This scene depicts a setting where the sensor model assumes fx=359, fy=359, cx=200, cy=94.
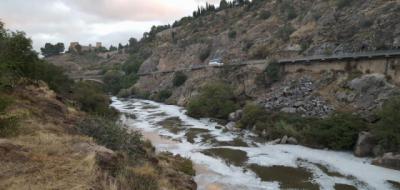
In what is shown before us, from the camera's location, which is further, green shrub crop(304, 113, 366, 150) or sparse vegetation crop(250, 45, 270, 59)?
sparse vegetation crop(250, 45, 270, 59)

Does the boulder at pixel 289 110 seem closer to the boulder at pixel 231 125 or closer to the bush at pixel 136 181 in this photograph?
the boulder at pixel 231 125

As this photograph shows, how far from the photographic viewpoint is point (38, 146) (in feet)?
42.9

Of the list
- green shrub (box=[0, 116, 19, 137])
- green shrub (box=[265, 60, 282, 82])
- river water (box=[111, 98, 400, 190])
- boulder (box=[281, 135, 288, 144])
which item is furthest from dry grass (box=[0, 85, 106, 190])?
green shrub (box=[265, 60, 282, 82])

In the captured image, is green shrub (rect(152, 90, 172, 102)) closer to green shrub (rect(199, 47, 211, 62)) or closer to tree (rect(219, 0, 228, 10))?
green shrub (rect(199, 47, 211, 62))

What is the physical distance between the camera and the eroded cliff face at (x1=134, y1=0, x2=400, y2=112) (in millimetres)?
50031

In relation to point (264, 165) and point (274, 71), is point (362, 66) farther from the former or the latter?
point (264, 165)

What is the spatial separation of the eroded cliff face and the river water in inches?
597

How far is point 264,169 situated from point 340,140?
8364mm

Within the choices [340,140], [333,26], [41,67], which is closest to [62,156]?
[340,140]

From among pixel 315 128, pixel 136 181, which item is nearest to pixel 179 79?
pixel 315 128

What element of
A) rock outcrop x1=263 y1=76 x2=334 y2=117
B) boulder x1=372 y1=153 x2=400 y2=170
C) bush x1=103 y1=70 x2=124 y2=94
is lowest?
bush x1=103 y1=70 x2=124 y2=94

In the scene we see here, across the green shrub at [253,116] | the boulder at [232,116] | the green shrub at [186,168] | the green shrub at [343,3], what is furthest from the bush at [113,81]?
the green shrub at [186,168]

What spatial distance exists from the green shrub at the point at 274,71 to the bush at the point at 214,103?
631 cm

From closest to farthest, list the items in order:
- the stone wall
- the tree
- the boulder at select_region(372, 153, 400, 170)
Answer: the boulder at select_region(372, 153, 400, 170) → the stone wall → the tree
